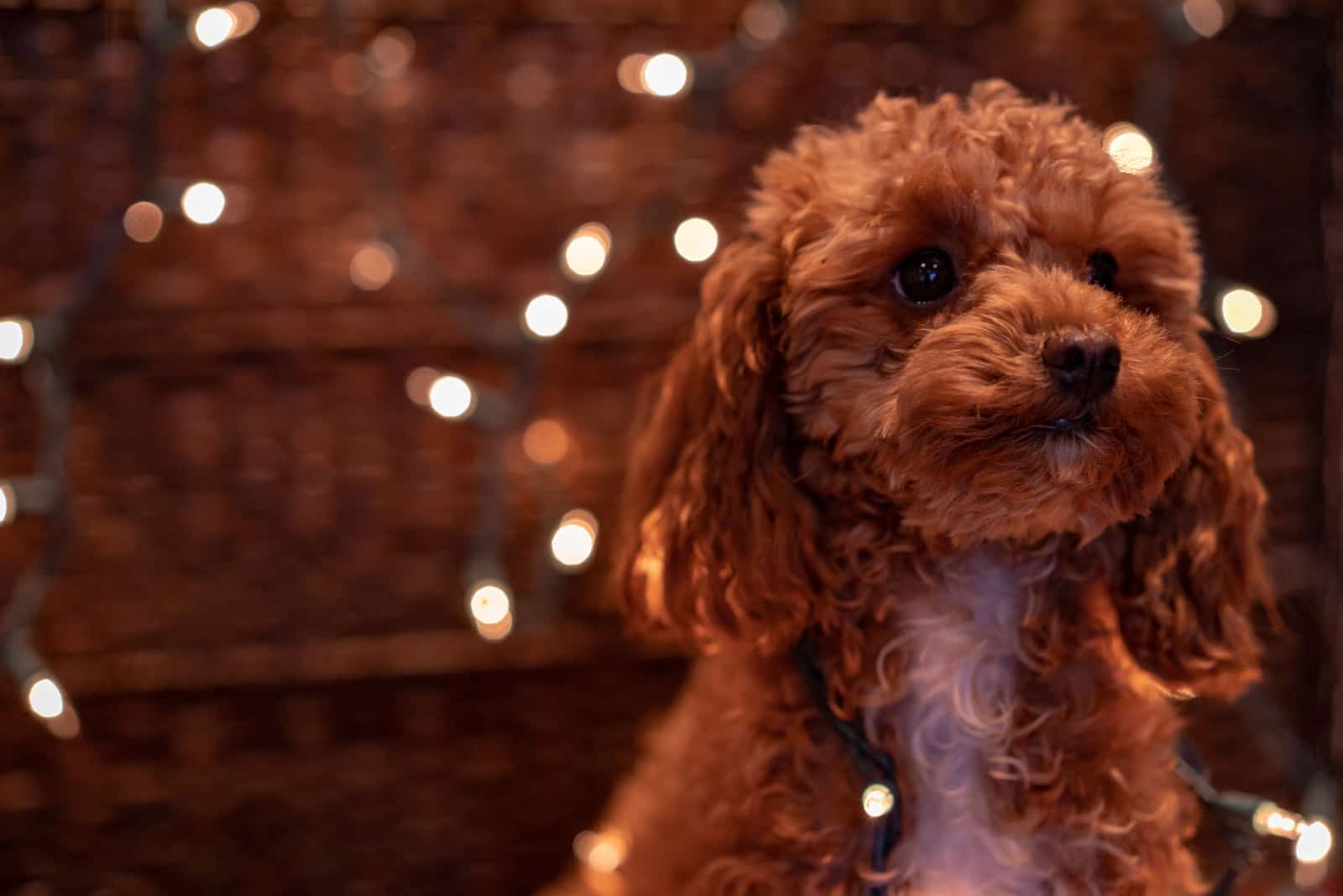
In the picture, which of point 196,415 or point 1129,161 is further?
point 196,415

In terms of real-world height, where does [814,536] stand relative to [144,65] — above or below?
below

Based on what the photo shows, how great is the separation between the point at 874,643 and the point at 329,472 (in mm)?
709

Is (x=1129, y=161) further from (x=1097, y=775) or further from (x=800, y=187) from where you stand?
(x=1097, y=775)

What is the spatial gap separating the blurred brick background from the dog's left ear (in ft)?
1.02

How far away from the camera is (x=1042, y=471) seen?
0.73m

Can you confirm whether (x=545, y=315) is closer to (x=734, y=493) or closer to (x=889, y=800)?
(x=734, y=493)

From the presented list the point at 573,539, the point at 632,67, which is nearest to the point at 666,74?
the point at 632,67

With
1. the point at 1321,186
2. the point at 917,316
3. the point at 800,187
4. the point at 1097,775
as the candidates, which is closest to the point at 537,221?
the point at 800,187

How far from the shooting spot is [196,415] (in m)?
1.25

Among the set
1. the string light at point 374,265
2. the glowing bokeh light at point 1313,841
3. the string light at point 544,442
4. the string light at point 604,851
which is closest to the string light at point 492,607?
the string light at point 544,442

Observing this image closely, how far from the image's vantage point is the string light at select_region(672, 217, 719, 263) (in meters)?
1.28

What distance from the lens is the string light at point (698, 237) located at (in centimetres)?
128

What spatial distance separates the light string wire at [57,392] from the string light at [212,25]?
36mm

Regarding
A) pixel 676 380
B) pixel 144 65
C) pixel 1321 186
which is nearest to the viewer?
pixel 676 380
